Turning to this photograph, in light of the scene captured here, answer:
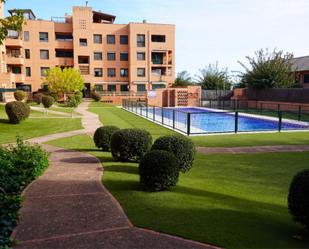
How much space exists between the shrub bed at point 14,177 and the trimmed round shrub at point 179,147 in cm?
295

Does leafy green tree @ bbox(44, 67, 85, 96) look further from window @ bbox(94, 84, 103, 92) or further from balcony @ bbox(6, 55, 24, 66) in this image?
window @ bbox(94, 84, 103, 92)

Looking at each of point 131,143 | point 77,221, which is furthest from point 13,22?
point 77,221

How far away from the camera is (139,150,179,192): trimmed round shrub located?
657 cm

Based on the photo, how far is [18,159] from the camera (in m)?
8.31

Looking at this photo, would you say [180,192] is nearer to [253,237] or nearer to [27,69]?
[253,237]

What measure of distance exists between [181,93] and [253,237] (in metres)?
39.5

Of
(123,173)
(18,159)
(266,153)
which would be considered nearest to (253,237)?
(123,173)

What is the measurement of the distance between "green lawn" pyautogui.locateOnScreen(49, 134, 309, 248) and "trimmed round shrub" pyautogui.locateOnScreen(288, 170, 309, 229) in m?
0.35

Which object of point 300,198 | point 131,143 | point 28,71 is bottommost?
point 131,143

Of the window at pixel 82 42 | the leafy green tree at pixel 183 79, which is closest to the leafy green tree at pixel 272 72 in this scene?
the leafy green tree at pixel 183 79

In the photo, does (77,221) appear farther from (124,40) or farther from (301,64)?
(124,40)

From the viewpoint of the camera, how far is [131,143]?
9375mm

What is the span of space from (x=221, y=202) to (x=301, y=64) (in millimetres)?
44407

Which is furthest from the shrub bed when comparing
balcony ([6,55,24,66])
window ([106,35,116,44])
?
window ([106,35,116,44])
